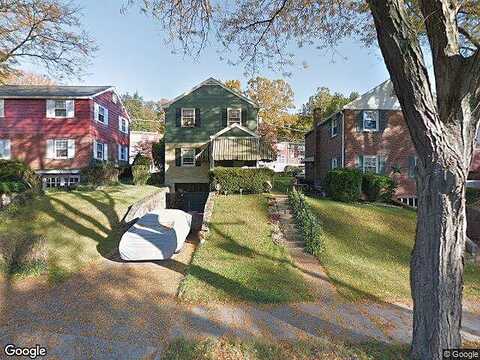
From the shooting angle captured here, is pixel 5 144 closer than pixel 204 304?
No

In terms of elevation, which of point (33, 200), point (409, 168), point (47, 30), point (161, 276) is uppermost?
point (47, 30)

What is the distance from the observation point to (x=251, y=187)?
1593cm

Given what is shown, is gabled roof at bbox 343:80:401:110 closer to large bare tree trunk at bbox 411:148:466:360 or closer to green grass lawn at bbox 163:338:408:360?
large bare tree trunk at bbox 411:148:466:360

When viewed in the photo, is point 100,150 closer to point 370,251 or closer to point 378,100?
point 378,100

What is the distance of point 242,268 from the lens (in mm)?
7766

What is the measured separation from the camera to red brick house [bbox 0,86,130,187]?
20734mm

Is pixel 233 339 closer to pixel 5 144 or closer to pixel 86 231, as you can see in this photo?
pixel 86 231

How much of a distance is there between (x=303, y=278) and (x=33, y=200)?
11.5 meters

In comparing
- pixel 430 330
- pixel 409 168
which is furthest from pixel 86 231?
pixel 409 168

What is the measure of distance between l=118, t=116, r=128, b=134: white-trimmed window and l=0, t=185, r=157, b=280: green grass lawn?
14385 millimetres

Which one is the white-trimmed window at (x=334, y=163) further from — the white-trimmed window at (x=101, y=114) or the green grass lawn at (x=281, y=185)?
the white-trimmed window at (x=101, y=114)

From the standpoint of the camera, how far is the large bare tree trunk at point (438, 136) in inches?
143

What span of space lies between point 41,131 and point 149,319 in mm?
20782

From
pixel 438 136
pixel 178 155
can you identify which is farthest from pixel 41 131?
pixel 438 136
